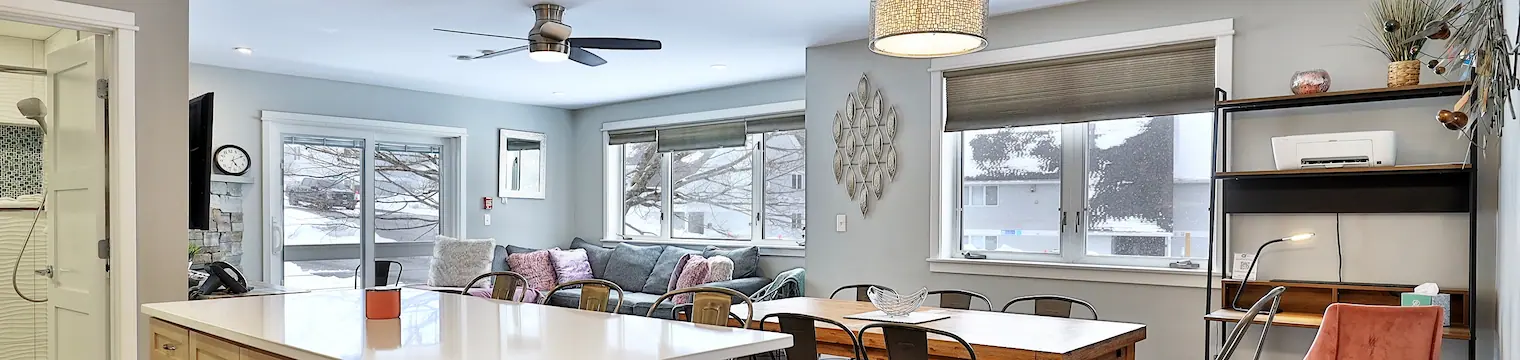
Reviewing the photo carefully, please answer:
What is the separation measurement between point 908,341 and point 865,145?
2.51 metres

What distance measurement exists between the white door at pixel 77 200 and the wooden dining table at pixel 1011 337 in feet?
8.36

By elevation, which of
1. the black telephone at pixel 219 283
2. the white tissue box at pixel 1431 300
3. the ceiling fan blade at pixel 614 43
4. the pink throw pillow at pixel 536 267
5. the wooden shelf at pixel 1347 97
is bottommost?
the pink throw pillow at pixel 536 267

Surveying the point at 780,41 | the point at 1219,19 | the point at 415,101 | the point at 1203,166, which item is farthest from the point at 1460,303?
the point at 415,101

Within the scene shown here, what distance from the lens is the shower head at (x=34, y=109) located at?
4340 millimetres

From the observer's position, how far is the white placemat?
3.82 meters

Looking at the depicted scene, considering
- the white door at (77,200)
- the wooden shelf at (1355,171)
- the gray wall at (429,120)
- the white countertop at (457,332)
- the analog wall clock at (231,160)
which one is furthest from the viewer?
the gray wall at (429,120)

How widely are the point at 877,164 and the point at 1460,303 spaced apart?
2.65 metres

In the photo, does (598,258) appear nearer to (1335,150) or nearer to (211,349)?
(211,349)

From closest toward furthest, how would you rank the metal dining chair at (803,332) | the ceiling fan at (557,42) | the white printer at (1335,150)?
the metal dining chair at (803,332)
the white printer at (1335,150)
the ceiling fan at (557,42)

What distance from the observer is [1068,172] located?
499 cm

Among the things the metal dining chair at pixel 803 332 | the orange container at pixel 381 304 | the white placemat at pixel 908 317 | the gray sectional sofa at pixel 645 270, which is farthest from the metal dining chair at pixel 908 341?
the gray sectional sofa at pixel 645 270

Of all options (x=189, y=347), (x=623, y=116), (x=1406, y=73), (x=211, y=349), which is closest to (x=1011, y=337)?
(x=1406, y=73)

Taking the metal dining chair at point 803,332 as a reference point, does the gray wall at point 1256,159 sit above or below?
above

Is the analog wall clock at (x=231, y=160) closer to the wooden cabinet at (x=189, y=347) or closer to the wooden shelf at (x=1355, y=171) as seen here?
the wooden cabinet at (x=189, y=347)
